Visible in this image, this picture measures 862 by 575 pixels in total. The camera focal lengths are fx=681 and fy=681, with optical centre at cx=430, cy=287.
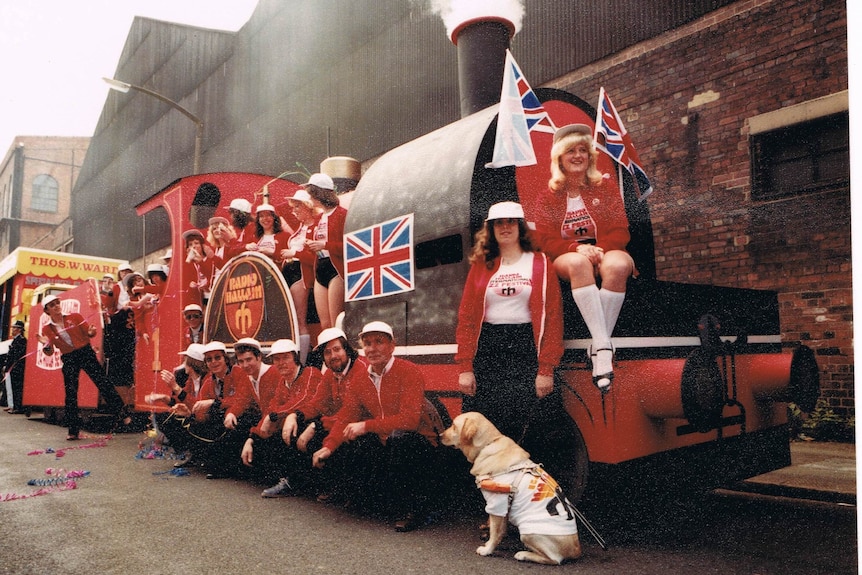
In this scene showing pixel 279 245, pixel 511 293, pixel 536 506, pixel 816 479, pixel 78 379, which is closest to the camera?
pixel 536 506

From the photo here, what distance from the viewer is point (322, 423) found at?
4.46 metres

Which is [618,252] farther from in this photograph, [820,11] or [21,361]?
[21,361]

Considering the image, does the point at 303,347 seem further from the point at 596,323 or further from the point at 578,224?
the point at 596,323

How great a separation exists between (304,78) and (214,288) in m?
9.56

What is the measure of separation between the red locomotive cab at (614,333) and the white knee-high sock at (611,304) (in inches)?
2.1

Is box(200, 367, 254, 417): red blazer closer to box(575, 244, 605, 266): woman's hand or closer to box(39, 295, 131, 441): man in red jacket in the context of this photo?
box(575, 244, 605, 266): woman's hand

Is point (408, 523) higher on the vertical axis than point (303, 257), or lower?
lower

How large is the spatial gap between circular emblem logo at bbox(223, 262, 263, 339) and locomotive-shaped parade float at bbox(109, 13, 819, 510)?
0.52 metres

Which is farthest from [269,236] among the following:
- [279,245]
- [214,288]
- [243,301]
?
[214,288]

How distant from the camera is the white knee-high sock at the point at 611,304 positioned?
133 inches

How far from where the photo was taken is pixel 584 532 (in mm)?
3611

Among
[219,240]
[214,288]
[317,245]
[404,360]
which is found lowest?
[404,360]

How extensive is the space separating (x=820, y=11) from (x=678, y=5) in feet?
5.67

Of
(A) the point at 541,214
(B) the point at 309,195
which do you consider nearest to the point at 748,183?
(A) the point at 541,214
